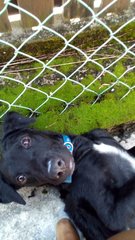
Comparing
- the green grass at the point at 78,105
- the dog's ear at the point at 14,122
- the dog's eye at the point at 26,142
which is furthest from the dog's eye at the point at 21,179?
the green grass at the point at 78,105

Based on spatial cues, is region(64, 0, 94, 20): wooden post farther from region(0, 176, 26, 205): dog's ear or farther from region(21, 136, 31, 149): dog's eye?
region(0, 176, 26, 205): dog's ear

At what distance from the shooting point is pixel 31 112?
13.5 feet

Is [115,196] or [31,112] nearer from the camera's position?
[115,196]

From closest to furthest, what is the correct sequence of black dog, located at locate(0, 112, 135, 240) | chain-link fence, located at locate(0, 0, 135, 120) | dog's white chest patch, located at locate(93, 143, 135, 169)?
black dog, located at locate(0, 112, 135, 240), dog's white chest patch, located at locate(93, 143, 135, 169), chain-link fence, located at locate(0, 0, 135, 120)

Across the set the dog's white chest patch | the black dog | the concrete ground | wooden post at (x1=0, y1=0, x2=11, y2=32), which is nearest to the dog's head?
the black dog

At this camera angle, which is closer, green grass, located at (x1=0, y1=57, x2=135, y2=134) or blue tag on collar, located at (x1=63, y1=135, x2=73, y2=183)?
blue tag on collar, located at (x1=63, y1=135, x2=73, y2=183)

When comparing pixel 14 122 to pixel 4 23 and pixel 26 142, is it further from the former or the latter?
pixel 4 23

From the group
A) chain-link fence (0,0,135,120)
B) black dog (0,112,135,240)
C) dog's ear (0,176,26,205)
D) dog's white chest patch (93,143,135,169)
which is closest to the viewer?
black dog (0,112,135,240)

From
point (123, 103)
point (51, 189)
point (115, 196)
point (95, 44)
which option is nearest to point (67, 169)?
point (115, 196)

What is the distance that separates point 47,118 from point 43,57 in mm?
547

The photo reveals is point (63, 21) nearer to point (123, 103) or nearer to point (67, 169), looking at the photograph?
point (123, 103)

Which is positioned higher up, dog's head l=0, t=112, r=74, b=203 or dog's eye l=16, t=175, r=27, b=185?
dog's head l=0, t=112, r=74, b=203

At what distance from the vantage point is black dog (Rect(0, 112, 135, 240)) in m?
3.33

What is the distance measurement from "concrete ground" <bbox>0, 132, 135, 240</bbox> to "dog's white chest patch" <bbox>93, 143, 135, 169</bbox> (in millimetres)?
623
